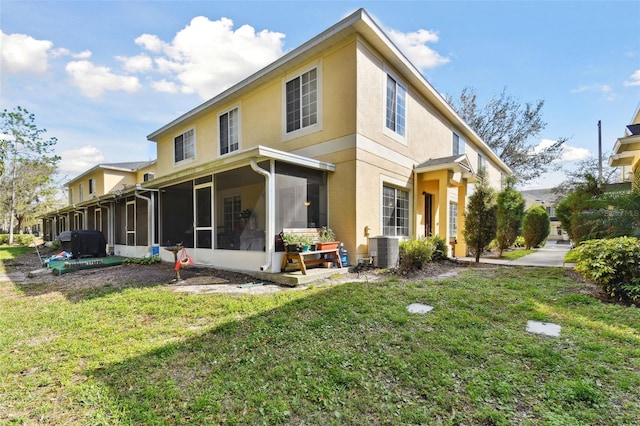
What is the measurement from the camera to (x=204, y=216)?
8.70 m

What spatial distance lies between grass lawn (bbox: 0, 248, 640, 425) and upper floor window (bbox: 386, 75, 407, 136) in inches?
231

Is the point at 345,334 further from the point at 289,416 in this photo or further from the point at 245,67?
the point at 245,67

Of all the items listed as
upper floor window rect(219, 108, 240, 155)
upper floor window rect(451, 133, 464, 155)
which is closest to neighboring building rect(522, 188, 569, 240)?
upper floor window rect(451, 133, 464, 155)

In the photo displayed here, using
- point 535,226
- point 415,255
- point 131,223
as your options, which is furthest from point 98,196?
point 535,226

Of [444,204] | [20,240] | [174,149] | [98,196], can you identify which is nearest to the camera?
[444,204]

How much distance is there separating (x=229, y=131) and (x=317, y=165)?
18.5 feet

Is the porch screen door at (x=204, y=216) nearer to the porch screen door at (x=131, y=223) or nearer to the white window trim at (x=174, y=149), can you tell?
the porch screen door at (x=131, y=223)

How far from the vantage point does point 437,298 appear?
15.5ft

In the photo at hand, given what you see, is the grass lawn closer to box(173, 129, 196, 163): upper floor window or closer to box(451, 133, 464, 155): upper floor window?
box(173, 129, 196, 163): upper floor window

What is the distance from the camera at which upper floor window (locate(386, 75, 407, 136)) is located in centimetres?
895

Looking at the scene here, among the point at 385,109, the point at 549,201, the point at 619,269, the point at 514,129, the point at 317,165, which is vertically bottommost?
the point at 619,269

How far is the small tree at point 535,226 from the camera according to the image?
14.5 metres

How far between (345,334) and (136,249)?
11319 mm

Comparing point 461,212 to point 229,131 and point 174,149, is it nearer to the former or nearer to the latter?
point 229,131
